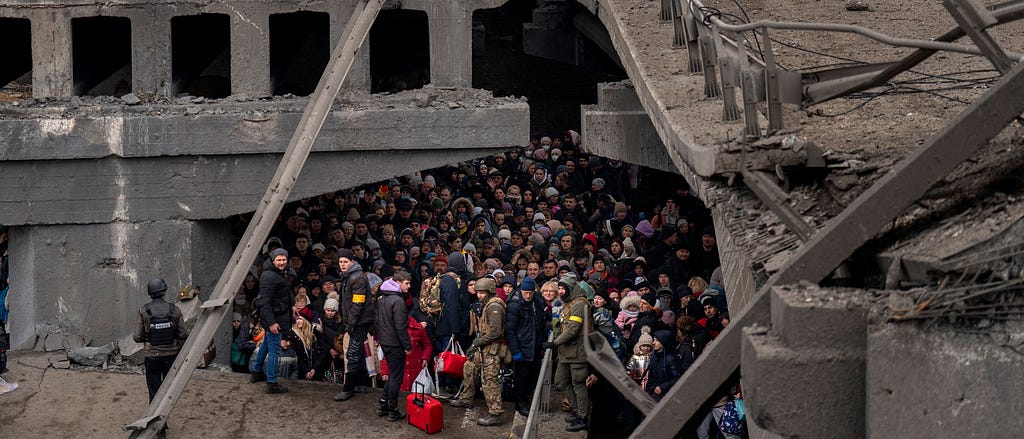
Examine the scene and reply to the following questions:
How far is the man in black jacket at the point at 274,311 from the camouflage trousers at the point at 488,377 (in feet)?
6.13

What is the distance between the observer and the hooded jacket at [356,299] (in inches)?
485

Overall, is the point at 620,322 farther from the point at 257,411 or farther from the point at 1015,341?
the point at 1015,341

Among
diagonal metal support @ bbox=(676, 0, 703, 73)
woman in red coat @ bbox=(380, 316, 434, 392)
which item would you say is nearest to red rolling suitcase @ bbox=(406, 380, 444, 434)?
woman in red coat @ bbox=(380, 316, 434, 392)

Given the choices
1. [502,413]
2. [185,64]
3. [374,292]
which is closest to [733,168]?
[502,413]

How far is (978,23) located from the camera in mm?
5133

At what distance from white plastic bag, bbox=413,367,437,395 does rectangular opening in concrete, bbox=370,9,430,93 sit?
9950 mm

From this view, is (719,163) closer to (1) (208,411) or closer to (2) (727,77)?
(2) (727,77)

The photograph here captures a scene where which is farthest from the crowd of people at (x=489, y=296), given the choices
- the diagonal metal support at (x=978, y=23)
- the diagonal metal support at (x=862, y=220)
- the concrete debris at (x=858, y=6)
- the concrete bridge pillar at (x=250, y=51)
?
the diagonal metal support at (x=978, y=23)

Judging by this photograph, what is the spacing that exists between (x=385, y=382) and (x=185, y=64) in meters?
7.19

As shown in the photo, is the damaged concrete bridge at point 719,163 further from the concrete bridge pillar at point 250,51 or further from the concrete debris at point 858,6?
the concrete debris at point 858,6

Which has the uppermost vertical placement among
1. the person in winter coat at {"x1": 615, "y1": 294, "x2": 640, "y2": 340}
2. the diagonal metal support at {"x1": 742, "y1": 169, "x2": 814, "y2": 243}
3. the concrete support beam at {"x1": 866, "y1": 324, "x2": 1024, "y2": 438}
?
the diagonal metal support at {"x1": 742, "y1": 169, "x2": 814, "y2": 243}

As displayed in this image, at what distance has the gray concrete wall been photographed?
15.2 metres

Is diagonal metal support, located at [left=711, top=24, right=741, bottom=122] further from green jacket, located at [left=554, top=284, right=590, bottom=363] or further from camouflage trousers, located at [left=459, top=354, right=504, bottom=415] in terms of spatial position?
camouflage trousers, located at [left=459, top=354, right=504, bottom=415]

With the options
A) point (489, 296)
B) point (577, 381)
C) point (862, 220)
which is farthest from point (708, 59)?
point (862, 220)
